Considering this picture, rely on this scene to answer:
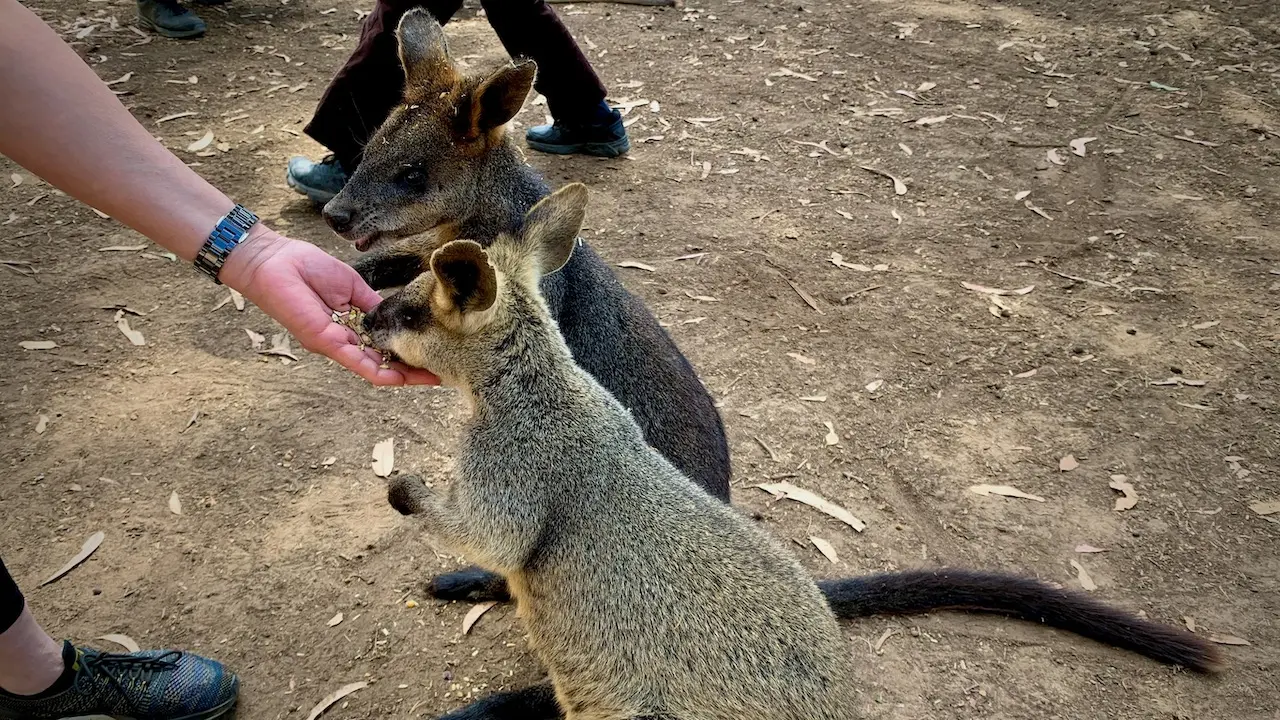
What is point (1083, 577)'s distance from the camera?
3227 mm

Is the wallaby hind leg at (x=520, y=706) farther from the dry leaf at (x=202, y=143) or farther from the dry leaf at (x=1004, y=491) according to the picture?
the dry leaf at (x=202, y=143)

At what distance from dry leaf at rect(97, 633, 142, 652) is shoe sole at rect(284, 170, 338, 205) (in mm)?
2710

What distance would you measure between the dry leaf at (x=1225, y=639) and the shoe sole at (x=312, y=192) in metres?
4.49

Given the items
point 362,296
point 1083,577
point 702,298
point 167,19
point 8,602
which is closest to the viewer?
point 8,602

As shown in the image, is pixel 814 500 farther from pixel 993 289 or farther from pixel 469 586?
pixel 993 289

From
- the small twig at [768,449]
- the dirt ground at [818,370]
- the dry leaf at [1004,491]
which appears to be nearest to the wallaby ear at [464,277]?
the dirt ground at [818,370]

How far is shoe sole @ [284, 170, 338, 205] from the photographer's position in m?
4.98

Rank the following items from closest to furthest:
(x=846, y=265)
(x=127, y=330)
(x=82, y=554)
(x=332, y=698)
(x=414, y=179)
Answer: (x=332, y=698) < (x=82, y=554) < (x=414, y=179) < (x=127, y=330) < (x=846, y=265)

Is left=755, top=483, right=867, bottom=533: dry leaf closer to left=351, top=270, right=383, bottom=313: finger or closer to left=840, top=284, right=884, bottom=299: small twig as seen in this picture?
left=840, top=284, right=884, bottom=299: small twig

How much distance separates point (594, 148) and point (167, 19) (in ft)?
11.6

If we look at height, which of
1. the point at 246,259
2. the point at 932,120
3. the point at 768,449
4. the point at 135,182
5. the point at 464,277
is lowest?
the point at 768,449

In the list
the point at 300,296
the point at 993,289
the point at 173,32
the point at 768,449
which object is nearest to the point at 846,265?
the point at 993,289

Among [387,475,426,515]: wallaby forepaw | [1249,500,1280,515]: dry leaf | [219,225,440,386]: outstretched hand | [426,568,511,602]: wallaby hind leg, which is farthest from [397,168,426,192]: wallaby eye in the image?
[1249,500,1280,515]: dry leaf

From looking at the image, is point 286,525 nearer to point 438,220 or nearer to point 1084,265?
point 438,220
